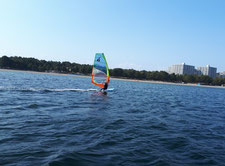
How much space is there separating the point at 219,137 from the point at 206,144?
6.27ft

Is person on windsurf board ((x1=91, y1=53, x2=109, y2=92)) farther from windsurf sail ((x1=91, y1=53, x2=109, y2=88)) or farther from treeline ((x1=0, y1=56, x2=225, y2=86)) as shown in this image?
treeline ((x1=0, y1=56, x2=225, y2=86))

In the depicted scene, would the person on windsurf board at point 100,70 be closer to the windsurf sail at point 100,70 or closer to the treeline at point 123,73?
the windsurf sail at point 100,70

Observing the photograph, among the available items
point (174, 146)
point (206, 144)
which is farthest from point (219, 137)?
point (174, 146)

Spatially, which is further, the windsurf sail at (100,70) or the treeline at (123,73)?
the treeline at (123,73)

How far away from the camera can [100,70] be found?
99.7 ft

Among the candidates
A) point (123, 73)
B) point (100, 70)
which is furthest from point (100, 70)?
point (123, 73)

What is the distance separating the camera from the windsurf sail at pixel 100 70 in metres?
29.6

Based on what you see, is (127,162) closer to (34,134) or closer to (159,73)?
(34,134)

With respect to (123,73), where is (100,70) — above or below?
below

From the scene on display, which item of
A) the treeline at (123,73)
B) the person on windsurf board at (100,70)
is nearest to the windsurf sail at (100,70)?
the person on windsurf board at (100,70)

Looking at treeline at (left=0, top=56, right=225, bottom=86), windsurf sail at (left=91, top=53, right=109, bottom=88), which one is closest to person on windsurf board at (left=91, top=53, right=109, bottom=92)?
windsurf sail at (left=91, top=53, right=109, bottom=88)

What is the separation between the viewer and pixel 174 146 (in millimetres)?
8297

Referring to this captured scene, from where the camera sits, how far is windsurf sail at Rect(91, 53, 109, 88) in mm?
29575

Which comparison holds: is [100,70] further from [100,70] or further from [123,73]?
[123,73]
